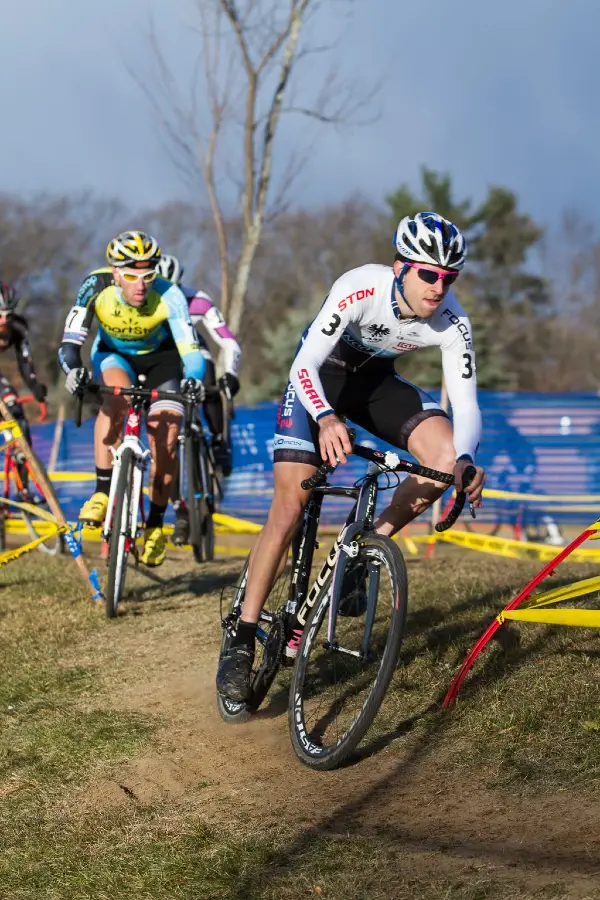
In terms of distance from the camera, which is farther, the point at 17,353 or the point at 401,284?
the point at 17,353

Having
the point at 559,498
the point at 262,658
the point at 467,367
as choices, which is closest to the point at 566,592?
the point at 467,367

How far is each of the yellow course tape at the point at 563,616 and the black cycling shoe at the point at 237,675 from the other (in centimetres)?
124

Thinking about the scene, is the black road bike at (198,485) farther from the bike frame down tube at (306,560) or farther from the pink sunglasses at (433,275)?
the pink sunglasses at (433,275)

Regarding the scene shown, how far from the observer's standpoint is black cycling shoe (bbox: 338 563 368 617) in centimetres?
453

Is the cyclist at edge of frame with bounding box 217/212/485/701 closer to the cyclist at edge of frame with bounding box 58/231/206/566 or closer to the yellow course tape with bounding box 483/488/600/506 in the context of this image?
the cyclist at edge of frame with bounding box 58/231/206/566

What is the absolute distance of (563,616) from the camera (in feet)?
14.0

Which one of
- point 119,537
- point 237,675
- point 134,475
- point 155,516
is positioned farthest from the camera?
point 155,516

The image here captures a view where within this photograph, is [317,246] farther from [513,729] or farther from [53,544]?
[513,729]

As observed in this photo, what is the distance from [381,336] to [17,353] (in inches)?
246

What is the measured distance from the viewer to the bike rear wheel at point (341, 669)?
165 inches

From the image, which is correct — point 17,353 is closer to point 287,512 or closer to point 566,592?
point 287,512

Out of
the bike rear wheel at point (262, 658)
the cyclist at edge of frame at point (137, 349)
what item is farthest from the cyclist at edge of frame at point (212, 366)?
the bike rear wheel at point (262, 658)

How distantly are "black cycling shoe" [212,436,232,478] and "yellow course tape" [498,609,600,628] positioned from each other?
5156 millimetres

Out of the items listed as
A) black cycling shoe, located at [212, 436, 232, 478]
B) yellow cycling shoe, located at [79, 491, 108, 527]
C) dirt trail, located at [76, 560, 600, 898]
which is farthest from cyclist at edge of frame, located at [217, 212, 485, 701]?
black cycling shoe, located at [212, 436, 232, 478]
